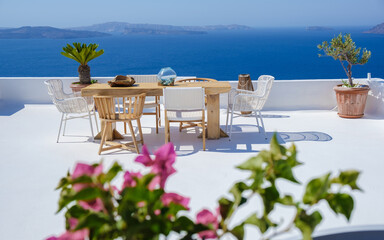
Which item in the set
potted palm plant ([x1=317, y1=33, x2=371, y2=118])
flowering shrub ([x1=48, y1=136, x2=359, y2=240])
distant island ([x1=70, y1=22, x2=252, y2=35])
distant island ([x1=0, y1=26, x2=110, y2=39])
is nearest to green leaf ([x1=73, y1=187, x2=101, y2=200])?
flowering shrub ([x1=48, y1=136, x2=359, y2=240])

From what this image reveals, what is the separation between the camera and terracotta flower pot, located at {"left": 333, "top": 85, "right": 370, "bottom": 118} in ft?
19.8

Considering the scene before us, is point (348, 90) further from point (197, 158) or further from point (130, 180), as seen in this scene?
point (130, 180)

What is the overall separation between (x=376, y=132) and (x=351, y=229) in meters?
4.83

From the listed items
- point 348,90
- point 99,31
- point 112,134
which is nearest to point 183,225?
point 112,134

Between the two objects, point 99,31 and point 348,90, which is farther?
point 99,31

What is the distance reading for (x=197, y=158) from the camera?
4469 millimetres

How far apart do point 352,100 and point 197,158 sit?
111 inches

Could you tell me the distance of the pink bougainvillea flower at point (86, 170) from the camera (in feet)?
1.53

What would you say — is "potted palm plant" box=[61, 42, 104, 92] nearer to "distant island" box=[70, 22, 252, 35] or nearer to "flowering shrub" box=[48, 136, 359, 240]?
"flowering shrub" box=[48, 136, 359, 240]

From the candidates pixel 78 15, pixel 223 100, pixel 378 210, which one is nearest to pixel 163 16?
pixel 78 15

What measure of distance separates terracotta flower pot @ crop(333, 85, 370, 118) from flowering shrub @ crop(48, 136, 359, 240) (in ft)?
19.2

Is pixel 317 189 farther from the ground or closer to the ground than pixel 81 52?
farther from the ground

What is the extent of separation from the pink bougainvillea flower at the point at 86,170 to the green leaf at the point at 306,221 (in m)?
0.25

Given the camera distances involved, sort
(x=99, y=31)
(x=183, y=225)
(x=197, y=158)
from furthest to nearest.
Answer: (x=99, y=31), (x=197, y=158), (x=183, y=225)
